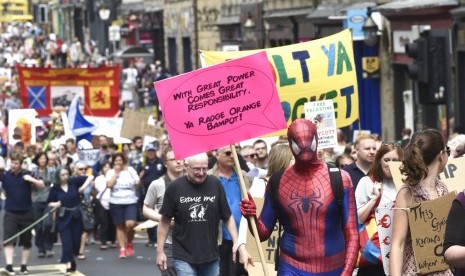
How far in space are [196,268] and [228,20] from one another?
34202 mm

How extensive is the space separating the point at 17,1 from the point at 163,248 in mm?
81139

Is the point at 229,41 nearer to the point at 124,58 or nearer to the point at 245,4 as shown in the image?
the point at 245,4

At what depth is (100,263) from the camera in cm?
2119

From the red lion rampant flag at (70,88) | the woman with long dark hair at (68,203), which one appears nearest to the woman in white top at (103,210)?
the woman with long dark hair at (68,203)

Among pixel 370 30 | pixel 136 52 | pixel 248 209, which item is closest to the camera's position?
pixel 248 209

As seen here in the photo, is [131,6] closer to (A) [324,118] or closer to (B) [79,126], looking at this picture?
(B) [79,126]

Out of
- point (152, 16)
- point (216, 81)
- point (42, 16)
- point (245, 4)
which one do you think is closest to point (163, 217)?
point (216, 81)

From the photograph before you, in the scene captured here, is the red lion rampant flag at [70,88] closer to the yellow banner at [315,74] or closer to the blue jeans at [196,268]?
the yellow banner at [315,74]

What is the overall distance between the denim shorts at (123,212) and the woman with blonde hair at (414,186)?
13717mm

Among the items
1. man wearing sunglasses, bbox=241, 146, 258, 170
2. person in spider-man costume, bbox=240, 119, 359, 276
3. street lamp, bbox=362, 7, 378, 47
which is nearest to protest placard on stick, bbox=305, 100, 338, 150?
man wearing sunglasses, bbox=241, 146, 258, 170

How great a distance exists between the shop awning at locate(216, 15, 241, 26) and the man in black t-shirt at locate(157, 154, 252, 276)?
108 feet

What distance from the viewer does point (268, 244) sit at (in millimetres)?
12195

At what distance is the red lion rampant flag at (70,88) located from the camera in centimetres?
3534

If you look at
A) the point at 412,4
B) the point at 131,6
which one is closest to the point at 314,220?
the point at 412,4
